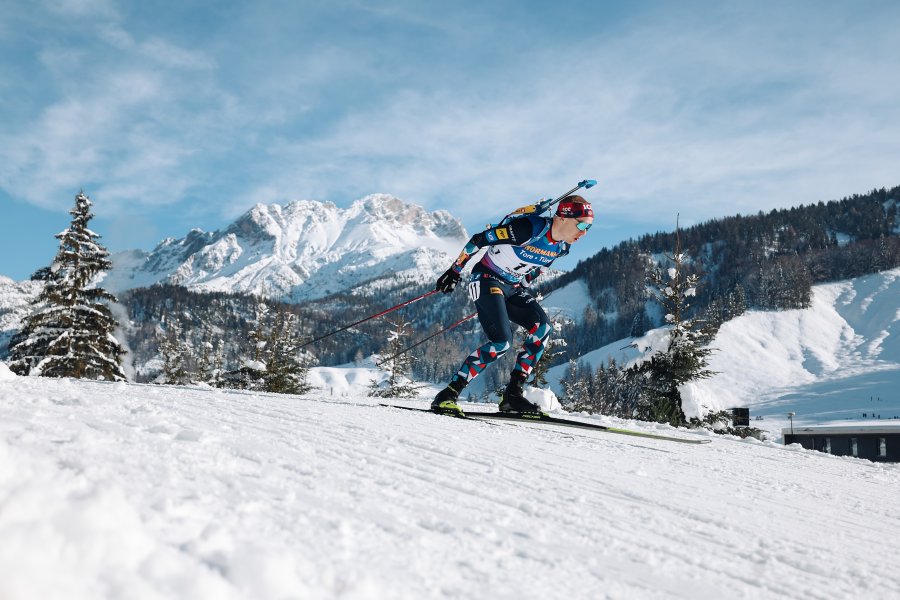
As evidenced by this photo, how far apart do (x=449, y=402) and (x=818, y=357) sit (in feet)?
380

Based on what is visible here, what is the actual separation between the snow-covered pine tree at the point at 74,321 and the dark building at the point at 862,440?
120 feet

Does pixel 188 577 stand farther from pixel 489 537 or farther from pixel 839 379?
pixel 839 379

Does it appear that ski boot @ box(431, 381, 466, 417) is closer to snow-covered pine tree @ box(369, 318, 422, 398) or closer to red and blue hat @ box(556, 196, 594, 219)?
red and blue hat @ box(556, 196, 594, 219)

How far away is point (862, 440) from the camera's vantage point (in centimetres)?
3822

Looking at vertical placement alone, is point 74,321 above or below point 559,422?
above

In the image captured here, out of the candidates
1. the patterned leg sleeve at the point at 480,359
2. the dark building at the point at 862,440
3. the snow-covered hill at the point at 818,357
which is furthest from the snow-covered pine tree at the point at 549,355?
the snow-covered hill at the point at 818,357

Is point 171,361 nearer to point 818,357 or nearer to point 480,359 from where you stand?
point 480,359

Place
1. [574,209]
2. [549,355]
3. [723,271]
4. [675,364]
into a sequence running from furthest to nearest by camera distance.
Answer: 1. [723,271]
2. [549,355]
3. [675,364]
4. [574,209]

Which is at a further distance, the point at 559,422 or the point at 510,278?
the point at 510,278

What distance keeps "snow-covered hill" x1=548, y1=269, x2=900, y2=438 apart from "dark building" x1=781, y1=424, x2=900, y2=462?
22.9 m

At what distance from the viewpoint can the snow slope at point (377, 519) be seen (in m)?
1.37

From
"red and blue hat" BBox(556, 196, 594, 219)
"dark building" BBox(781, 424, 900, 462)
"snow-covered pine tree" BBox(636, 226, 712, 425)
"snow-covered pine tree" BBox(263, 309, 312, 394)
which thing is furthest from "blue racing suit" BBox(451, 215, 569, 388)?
"dark building" BBox(781, 424, 900, 462)

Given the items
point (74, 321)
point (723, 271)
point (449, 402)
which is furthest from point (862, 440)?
point (723, 271)

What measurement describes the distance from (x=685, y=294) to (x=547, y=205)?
1392 cm
